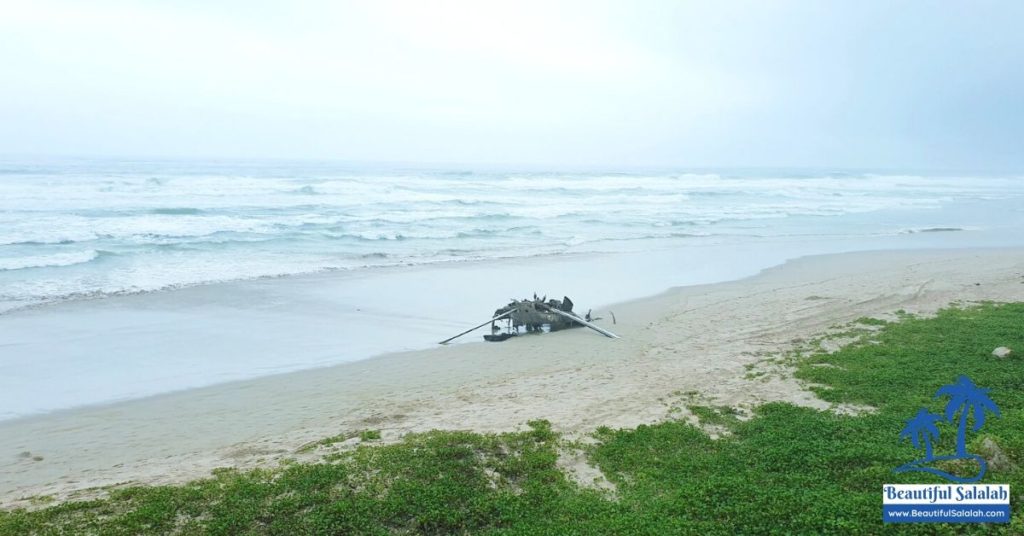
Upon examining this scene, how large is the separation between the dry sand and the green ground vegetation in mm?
807

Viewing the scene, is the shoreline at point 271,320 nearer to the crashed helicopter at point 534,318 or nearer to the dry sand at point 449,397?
the dry sand at point 449,397

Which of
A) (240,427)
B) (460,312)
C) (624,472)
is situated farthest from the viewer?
(460,312)

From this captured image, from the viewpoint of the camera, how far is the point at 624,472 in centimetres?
801

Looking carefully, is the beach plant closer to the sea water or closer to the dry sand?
the dry sand

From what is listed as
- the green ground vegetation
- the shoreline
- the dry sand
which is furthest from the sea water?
the green ground vegetation

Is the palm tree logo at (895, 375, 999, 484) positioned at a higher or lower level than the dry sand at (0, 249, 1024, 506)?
higher

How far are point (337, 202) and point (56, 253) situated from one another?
86.3ft

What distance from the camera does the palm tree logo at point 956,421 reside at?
7.28 m

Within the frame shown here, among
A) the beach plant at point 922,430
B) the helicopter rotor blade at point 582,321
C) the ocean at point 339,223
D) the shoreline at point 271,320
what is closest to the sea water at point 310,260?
the shoreline at point 271,320

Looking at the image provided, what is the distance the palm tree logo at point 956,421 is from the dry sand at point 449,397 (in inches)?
63.1

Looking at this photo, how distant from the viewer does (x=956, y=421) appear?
28.7ft

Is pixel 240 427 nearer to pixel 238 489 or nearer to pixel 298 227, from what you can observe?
pixel 238 489

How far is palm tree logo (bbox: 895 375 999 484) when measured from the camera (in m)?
7.28

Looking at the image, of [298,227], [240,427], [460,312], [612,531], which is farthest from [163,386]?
[298,227]
